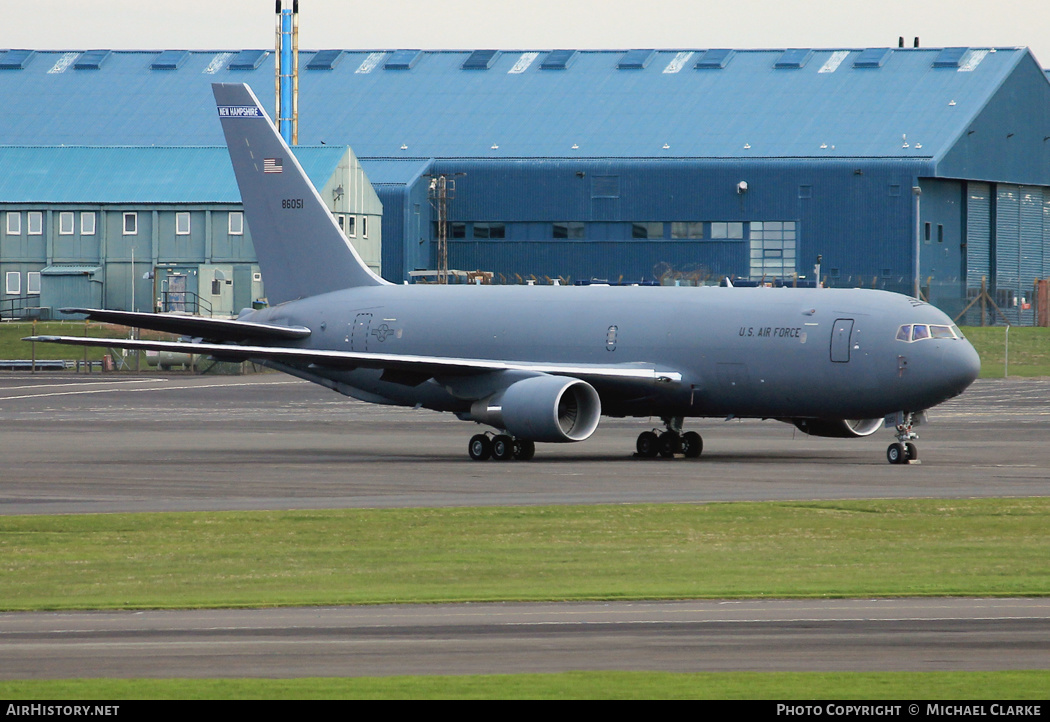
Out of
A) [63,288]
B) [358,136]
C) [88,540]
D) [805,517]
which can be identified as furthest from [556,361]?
[358,136]

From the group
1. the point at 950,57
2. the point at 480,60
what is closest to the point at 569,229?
the point at 480,60

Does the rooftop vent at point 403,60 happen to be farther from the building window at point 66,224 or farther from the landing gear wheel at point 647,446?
the landing gear wheel at point 647,446

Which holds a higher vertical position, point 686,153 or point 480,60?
point 480,60

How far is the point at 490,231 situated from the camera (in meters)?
120

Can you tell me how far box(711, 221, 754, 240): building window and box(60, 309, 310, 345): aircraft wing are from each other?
70.2 metres

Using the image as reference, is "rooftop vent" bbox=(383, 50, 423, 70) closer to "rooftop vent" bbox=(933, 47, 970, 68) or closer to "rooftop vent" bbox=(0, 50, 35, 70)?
"rooftop vent" bbox=(0, 50, 35, 70)

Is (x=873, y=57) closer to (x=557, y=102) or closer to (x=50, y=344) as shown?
(x=557, y=102)

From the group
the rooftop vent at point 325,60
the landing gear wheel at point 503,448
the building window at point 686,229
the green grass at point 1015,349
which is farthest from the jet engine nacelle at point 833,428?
the rooftop vent at point 325,60

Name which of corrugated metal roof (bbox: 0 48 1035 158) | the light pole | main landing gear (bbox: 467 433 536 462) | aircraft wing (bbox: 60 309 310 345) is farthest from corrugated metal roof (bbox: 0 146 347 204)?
main landing gear (bbox: 467 433 536 462)

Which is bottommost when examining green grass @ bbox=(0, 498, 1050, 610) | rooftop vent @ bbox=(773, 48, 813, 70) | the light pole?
green grass @ bbox=(0, 498, 1050, 610)

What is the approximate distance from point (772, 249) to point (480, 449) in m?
75.7

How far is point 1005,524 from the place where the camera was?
27.3 m

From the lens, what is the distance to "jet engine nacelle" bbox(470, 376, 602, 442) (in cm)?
4072

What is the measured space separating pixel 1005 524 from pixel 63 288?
298 ft
